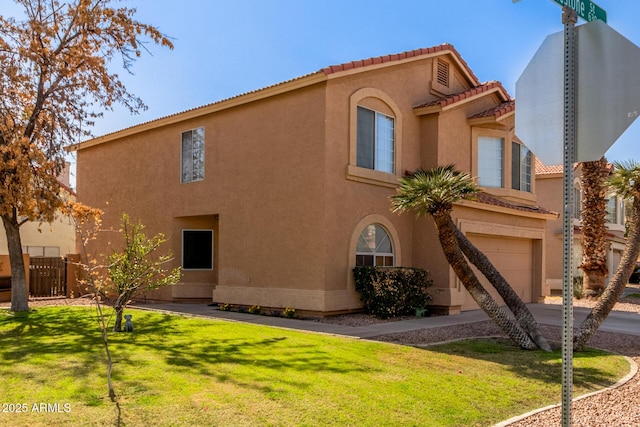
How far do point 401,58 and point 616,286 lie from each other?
885 centimetres

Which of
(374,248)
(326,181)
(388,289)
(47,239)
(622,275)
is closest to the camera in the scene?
(622,275)

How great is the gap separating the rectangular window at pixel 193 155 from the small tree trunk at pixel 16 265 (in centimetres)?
542

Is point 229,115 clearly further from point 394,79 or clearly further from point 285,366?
point 285,366

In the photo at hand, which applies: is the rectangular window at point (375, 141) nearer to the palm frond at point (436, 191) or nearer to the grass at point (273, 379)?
the palm frond at point (436, 191)

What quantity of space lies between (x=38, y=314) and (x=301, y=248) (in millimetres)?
6932

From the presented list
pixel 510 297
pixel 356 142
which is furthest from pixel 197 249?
pixel 510 297

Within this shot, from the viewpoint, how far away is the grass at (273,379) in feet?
18.6

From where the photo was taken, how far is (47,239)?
29250 millimetres

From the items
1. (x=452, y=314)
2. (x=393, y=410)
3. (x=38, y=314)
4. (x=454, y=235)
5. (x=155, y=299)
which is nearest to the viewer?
(x=393, y=410)

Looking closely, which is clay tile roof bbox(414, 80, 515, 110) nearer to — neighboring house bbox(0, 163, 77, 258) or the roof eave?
the roof eave

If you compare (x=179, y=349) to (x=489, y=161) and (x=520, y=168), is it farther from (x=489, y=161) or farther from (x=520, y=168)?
(x=520, y=168)

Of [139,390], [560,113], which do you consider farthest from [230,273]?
[560,113]

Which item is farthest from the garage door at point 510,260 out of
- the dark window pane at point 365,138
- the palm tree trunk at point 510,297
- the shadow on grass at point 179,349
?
the shadow on grass at point 179,349

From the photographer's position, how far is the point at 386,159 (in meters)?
16.0
